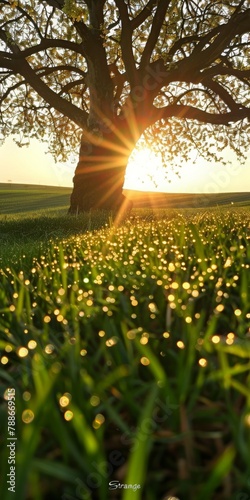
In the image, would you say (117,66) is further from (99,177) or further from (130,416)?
(130,416)

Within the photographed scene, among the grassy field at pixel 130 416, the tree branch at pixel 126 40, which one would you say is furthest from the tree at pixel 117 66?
the grassy field at pixel 130 416

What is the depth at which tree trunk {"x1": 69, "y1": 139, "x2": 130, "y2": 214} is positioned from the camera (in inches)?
712

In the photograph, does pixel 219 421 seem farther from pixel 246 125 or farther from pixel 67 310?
pixel 246 125

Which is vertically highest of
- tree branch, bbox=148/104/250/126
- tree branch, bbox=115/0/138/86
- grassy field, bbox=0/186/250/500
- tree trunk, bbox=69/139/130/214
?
tree branch, bbox=115/0/138/86

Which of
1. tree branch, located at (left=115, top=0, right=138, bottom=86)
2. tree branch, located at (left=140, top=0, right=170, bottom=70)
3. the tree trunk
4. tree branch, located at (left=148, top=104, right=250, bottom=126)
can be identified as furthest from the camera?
tree branch, located at (left=148, top=104, right=250, bottom=126)

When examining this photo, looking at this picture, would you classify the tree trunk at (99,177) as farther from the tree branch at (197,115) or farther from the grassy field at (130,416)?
the grassy field at (130,416)

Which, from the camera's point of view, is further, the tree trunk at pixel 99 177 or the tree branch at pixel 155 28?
the tree trunk at pixel 99 177

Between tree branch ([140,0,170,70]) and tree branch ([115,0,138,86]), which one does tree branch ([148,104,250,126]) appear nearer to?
tree branch ([140,0,170,70])

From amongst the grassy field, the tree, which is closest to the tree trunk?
the tree

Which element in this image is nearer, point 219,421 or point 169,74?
point 219,421

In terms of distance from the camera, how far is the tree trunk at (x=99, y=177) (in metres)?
18.1

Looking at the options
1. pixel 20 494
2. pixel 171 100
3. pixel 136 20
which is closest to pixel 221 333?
pixel 20 494

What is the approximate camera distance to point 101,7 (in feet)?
57.8

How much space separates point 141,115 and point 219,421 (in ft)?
56.3
